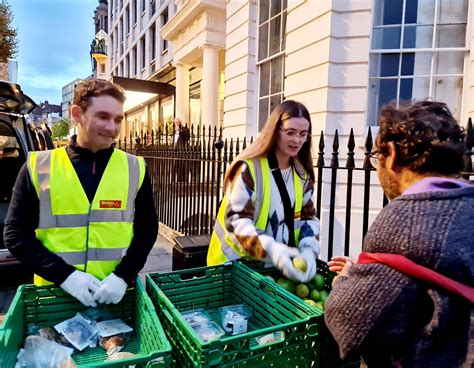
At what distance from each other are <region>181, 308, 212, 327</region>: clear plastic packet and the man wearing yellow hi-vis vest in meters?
0.31

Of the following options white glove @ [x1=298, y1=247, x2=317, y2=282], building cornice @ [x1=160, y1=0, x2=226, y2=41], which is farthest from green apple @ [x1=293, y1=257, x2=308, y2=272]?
building cornice @ [x1=160, y1=0, x2=226, y2=41]

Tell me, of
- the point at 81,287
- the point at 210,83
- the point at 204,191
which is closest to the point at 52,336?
the point at 81,287

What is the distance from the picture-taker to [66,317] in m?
1.57

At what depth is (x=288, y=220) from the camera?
7.12ft

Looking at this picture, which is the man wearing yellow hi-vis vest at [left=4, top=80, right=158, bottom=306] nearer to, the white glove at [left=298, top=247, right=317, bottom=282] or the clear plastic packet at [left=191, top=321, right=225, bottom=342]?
the clear plastic packet at [left=191, top=321, right=225, bottom=342]

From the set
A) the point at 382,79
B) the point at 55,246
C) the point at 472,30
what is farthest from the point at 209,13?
the point at 55,246

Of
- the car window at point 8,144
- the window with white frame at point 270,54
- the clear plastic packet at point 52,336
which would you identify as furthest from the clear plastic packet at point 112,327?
the window with white frame at point 270,54

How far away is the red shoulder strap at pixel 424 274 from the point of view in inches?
39.1

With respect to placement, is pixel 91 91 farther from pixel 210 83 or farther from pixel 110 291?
pixel 210 83

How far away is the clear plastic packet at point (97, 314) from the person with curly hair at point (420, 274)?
3.24 ft

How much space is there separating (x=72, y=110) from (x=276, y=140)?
1156 mm

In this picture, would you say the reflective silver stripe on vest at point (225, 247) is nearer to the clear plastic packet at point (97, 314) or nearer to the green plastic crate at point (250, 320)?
the green plastic crate at point (250, 320)

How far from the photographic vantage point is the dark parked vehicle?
13.0 ft

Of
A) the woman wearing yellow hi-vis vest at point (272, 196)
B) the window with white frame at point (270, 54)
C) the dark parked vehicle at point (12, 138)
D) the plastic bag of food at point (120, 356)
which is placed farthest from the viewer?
the window with white frame at point (270, 54)
